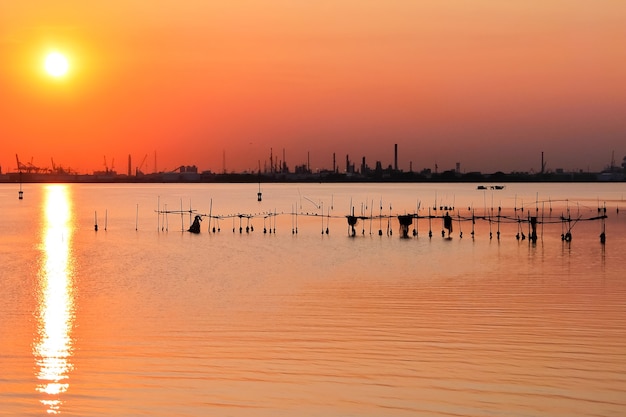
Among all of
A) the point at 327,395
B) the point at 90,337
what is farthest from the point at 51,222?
the point at 327,395

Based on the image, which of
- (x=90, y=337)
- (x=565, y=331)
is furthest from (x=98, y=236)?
(x=565, y=331)

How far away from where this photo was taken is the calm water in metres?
15.9

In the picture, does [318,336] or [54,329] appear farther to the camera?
[54,329]

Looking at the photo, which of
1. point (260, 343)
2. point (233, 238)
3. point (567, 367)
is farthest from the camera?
point (233, 238)

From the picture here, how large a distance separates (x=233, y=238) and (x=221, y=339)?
4116cm

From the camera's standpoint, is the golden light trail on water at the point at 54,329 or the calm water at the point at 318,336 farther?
the golden light trail on water at the point at 54,329

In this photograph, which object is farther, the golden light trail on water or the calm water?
the golden light trail on water

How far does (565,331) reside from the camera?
22250 mm

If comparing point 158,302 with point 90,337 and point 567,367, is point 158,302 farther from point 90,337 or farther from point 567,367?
point 567,367

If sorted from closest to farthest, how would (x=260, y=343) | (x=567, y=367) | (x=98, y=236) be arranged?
1. (x=567, y=367)
2. (x=260, y=343)
3. (x=98, y=236)

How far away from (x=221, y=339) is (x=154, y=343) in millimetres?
1706

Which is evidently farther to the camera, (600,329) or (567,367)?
(600,329)

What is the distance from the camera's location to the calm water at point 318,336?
15.9 meters

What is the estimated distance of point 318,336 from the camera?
2192 centimetres
